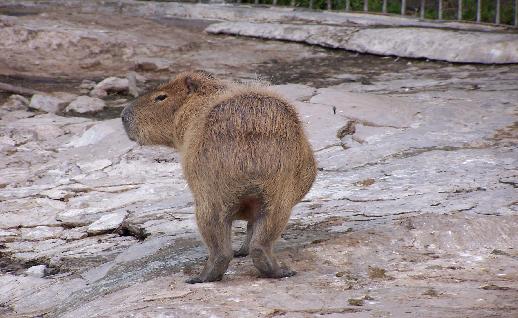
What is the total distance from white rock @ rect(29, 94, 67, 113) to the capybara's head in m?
3.11

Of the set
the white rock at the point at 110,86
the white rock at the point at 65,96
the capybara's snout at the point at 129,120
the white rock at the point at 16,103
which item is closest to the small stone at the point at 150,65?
the white rock at the point at 110,86

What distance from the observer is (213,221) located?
12.7ft

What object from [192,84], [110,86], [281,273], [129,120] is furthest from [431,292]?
[110,86]

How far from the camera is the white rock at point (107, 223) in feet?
17.1

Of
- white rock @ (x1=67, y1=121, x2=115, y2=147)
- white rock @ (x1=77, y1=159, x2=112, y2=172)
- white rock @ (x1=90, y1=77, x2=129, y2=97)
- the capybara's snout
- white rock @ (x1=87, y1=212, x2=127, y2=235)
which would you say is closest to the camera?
the capybara's snout

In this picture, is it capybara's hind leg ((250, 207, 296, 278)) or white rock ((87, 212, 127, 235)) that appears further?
white rock ((87, 212, 127, 235))

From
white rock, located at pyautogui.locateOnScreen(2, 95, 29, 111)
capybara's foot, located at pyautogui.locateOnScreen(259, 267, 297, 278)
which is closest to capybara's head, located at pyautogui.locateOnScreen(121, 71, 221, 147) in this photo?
capybara's foot, located at pyautogui.locateOnScreen(259, 267, 297, 278)

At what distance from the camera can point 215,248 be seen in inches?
153

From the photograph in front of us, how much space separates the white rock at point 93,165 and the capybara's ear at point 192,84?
195cm

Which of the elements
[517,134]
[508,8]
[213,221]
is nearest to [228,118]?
[213,221]

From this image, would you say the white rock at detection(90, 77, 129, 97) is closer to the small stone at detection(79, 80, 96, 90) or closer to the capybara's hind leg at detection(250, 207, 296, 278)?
the small stone at detection(79, 80, 96, 90)

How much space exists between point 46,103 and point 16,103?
27 cm

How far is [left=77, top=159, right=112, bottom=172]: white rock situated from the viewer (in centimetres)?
615

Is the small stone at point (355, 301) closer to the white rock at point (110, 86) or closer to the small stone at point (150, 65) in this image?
the white rock at point (110, 86)
